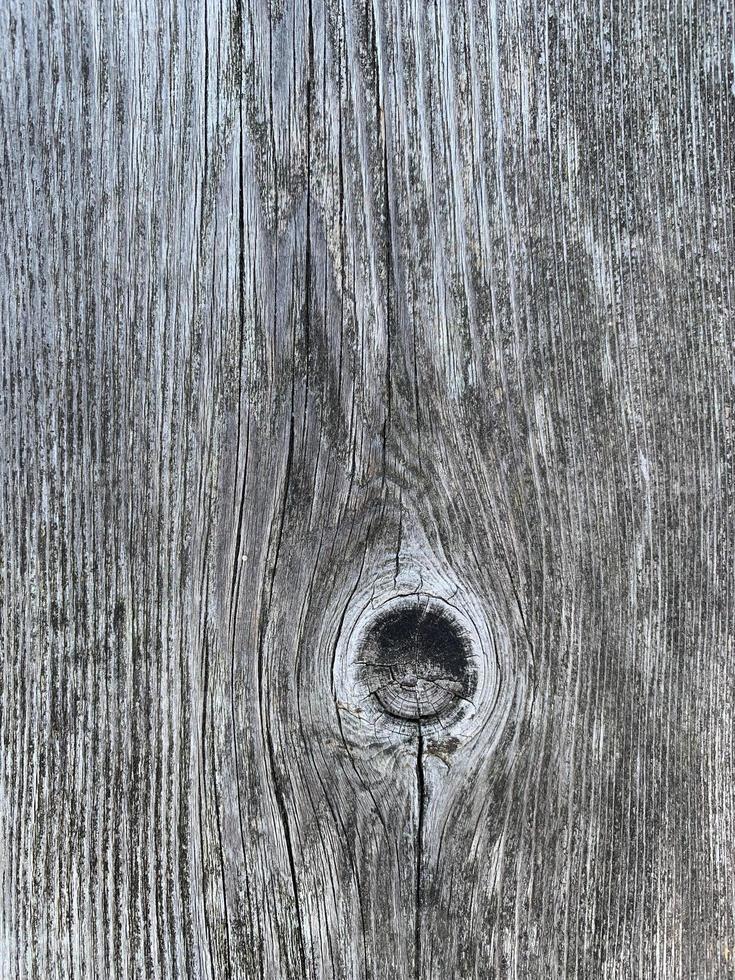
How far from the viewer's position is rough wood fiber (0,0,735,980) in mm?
1022

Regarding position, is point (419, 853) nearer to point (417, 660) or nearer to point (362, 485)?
point (417, 660)

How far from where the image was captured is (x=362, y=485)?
103 centimetres

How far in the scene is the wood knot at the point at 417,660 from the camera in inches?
40.4

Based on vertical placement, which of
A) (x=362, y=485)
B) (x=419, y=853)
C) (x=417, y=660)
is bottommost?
(x=419, y=853)

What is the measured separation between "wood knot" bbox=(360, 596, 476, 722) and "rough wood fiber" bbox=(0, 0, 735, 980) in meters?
0.02

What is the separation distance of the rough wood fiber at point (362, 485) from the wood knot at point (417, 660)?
2 centimetres

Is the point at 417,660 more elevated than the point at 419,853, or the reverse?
the point at 417,660

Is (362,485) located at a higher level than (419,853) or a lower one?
higher

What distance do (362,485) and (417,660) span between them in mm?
234

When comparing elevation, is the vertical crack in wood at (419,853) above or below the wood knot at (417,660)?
below

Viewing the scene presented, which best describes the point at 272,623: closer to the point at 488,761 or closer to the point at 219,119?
the point at 488,761

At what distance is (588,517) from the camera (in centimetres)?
105

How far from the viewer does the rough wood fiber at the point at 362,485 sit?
1022 mm

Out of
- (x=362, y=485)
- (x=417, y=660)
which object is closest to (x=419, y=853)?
(x=417, y=660)
